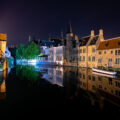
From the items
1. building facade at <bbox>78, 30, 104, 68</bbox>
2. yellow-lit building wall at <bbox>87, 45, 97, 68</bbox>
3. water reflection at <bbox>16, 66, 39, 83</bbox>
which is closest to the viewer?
water reflection at <bbox>16, 66, 39, 83</bbox>

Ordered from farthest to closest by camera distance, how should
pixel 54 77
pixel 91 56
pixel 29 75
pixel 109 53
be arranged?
pixel 91 56 < pixel 109 53 < pixel 29 75 < pixel 54 77

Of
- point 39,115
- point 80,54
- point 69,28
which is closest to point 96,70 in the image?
point 80,54

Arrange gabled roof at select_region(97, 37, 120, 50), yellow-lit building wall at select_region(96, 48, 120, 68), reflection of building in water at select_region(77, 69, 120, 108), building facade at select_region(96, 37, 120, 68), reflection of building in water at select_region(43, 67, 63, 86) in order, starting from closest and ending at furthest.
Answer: reflection of building in water at select_region(77, 69, 120, 108)
reflection of building in water at select_region(43, 67, 63, 86)
building facade at select_region(96, 37, 120, 68)
yellow-lit building wall at select_region(96, 48, 120, 68)
gabled roof at select_region(97, 37, 120, 50)

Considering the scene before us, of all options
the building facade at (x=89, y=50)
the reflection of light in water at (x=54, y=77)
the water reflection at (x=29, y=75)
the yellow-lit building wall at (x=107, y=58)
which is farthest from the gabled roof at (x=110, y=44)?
the water reflection at (x=29, y=75)

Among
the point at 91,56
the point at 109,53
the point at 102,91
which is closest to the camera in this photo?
the point at 102,91

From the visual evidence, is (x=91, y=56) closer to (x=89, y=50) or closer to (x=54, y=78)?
(x=89, y=50)

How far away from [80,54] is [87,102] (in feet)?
151

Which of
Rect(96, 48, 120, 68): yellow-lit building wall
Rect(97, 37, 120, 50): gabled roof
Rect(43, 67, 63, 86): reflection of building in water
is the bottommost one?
Rect(43, 67, 63, 86): reflection of building in water

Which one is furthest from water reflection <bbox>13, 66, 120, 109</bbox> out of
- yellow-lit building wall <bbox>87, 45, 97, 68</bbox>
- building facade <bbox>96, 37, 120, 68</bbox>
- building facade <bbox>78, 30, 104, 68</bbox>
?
building facade <bbox>78, 30, 104, 68</bbox>

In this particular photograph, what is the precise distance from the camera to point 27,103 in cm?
1031

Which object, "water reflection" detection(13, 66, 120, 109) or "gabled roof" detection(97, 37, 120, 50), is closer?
"water reflection" detection(13, 66, 120, 109)

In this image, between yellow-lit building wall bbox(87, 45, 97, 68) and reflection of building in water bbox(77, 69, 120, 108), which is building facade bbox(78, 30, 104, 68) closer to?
yellow-lit building wall bbox(87, 45, 97, 68)

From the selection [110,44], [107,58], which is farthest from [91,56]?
[110,44]

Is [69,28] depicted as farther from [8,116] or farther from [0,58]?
[8,116]
